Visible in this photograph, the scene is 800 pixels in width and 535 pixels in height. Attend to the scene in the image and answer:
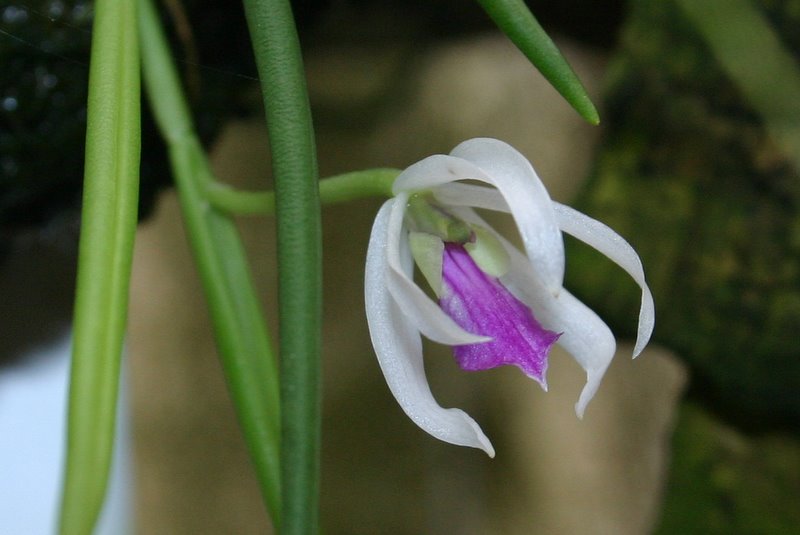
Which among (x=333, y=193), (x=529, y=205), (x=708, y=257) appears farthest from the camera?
(x=708, y=257)

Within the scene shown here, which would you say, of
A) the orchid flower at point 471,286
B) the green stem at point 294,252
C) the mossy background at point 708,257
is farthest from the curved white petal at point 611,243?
the mossy background at point 708,257

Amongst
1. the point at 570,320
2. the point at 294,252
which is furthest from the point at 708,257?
the point at 294,252

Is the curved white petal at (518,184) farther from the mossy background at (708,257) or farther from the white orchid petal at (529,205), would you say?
the mossy background at (708,257)

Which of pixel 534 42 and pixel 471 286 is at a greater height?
pixel 534 42

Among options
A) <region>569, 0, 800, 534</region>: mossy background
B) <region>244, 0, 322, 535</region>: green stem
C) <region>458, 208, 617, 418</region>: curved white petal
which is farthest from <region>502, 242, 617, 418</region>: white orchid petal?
<region>569, 0, 800, 534</region>: mossy background

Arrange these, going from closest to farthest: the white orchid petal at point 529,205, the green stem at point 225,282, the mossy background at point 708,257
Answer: the white orchid petal at point 529,205 → the green stem at point 225,282 → the mossy background at point 708,257

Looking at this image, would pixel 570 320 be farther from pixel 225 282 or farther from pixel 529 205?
pixel 225 282

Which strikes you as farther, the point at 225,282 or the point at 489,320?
the point at 225,282
